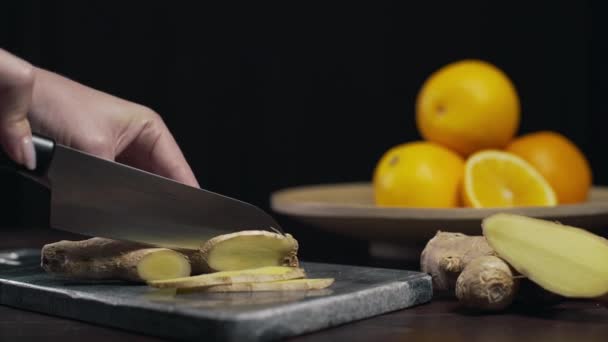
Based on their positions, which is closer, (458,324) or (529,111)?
(458,324)

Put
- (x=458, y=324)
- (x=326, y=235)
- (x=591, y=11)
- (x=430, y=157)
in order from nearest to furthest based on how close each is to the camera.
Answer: (x=458, y=324), (x=430, y=157), (x=326, y=235), (x=591, y=11)

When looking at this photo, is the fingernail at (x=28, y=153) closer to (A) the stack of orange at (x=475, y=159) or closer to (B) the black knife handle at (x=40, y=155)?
(B) the black knife handle at (x=40, y=155)

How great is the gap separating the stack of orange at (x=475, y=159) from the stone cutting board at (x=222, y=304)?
414mm

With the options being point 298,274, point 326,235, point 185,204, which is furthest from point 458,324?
point 326,235

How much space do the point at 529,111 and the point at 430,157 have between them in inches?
44.6

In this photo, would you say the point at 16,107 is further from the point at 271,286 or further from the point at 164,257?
the point at 271,286

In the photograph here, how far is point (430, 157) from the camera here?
1771 millimetres

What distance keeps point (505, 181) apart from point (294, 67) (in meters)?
1.27

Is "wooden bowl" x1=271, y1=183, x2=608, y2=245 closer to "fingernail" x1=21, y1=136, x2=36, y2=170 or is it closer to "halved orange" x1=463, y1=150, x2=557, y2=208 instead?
"halved orange" x1=463, y1=150, x2=557, y2=208

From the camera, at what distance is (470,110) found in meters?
1.85

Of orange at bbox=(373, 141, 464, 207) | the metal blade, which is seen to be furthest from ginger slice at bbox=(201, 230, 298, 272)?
orange at bbox=(373, 141, 464, 207)

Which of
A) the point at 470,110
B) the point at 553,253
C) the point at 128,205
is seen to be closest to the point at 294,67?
the point at 470,110

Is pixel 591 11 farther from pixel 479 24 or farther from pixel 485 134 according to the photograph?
pixel 485 134

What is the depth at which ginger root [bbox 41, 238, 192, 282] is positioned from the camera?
1257 mm
